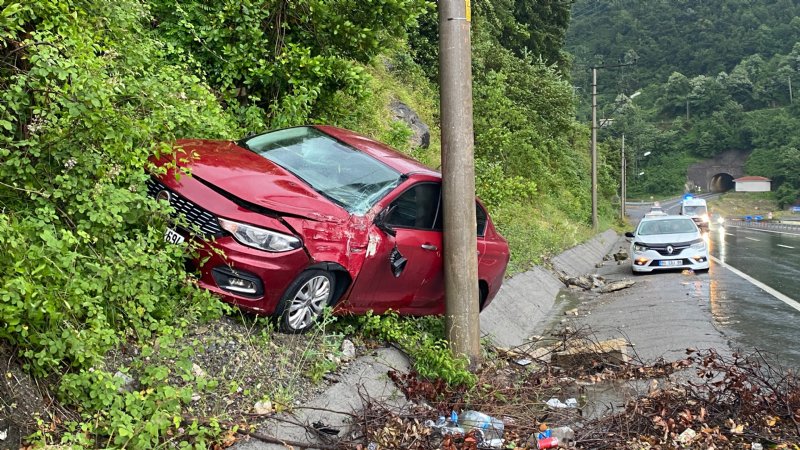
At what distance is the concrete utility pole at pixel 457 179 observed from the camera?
6402mm

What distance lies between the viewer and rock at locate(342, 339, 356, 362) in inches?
227

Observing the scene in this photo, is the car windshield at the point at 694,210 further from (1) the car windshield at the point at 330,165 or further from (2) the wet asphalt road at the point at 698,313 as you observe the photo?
(1) the car windshield at the point at 330,165

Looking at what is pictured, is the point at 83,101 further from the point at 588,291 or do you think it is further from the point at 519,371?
the point at 588,291

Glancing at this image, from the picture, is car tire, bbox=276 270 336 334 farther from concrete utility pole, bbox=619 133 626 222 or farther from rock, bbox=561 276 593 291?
concrete utility pole, bbox=619 133 626 222

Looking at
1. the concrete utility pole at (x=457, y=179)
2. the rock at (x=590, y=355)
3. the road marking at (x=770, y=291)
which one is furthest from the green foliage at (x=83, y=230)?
the road marking at (x=770, y=291)

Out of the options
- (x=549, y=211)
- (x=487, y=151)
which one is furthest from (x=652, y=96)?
(x=487, y=151)

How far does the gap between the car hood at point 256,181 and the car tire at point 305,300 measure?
0.47m

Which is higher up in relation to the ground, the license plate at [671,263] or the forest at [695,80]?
Answer: the forest at [695,80]

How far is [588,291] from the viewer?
15.6 meters

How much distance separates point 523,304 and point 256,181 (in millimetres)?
7772

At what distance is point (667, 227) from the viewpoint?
1761 cm

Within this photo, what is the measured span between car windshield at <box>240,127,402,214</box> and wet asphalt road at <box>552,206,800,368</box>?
340cm

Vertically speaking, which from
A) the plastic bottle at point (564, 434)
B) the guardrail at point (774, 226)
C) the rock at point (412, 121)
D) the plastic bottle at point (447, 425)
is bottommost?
the guardrail at point (774, 226)

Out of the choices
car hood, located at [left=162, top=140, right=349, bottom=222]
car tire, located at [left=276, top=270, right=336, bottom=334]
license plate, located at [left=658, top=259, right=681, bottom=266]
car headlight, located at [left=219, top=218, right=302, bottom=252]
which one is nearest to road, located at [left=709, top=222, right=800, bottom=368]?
license plate, located at [left=658, top=259, right=681, bottom=266]
